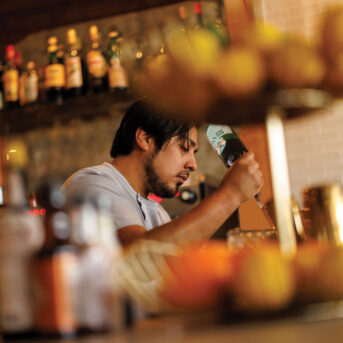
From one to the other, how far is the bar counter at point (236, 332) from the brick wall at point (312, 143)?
2.43 m

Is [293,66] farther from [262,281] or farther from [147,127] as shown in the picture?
[147,127]

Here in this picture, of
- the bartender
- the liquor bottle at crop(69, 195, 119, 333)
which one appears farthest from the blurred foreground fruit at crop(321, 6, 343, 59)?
the bartender

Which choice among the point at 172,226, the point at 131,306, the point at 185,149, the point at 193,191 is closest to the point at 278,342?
the point at 131,306

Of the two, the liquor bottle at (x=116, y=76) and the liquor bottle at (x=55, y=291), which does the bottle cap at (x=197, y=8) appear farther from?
the liquor bottle at (x=55, y=291)

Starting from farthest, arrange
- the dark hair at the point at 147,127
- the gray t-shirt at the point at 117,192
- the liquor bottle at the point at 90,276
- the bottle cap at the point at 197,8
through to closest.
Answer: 1. the bottle cap at the point at 197,8
2. the dark hair at the point at 147,127
3. the gray t-shirt at the point at 117,192
4. the liquor bottle at the point at 90,276

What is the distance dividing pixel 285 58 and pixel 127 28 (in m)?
2.56

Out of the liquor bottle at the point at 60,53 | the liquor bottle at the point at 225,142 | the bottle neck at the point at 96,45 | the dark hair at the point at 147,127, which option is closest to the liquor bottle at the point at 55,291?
the liquor bottle at the point at 225,142

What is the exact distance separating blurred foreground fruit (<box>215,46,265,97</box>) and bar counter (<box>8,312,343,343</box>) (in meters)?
0.26

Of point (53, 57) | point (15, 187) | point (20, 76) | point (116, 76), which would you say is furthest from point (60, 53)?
point (15, 187)

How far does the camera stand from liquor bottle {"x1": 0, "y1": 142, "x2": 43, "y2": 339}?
669 mm

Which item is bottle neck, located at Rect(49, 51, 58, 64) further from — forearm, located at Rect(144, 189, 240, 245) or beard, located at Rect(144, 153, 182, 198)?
forearm, located at Rect(144, 189, 240, 245)

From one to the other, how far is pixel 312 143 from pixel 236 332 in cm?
264

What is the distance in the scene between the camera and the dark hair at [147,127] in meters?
1.85

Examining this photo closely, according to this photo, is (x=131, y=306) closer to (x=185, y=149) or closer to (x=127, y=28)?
(x=185, y=149)
